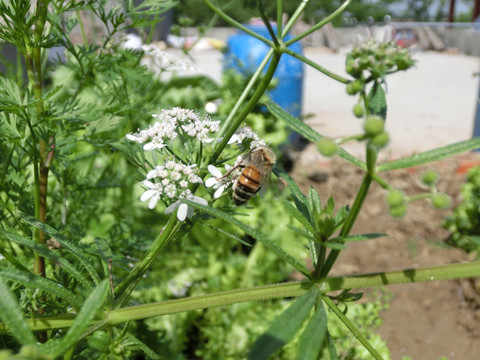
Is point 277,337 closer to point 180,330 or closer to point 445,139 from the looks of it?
point 180,330

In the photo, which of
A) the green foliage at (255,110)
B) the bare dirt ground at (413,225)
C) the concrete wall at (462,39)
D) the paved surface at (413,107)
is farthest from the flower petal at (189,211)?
the concrete wall at (462,39)

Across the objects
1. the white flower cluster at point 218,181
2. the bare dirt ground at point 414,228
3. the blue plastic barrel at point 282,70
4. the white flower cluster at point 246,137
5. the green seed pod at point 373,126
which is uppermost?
the green seed pod at point 373,126

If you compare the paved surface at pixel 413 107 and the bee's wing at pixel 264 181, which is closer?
the bee's wing at pixel 264 181

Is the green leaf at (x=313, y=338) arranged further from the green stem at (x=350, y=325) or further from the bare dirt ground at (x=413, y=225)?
the bare dirt ground at (x=413, y=225)

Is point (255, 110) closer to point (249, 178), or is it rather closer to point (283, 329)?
point (249, 178)

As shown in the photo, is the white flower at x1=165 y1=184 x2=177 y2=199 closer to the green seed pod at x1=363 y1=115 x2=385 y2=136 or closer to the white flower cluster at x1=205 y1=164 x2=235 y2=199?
the white flower cluster at x1=205 y1=164 x2=235 y2=199

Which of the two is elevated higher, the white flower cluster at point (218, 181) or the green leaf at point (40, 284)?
the white flower cluster at point (218, 181)

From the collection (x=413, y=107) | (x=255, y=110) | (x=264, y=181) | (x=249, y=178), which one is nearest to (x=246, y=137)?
(x=249, y=178)
